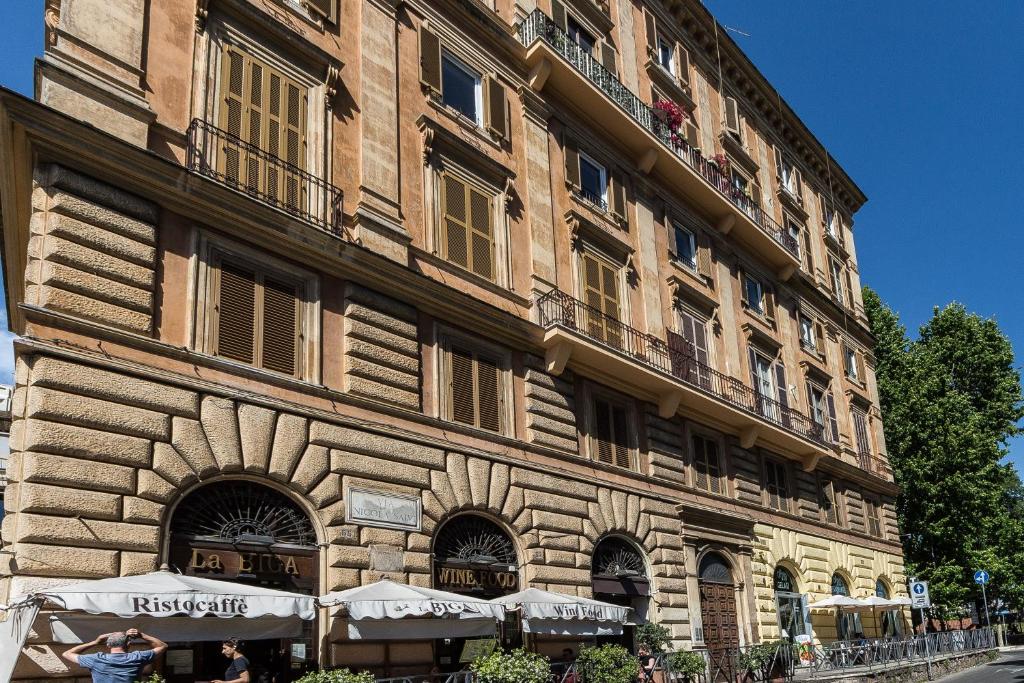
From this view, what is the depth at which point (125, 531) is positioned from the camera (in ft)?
35.6

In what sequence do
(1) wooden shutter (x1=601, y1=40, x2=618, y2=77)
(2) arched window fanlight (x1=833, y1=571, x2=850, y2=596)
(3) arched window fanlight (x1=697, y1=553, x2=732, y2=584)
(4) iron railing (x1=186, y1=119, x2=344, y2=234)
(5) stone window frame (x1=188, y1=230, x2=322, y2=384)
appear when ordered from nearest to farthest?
(5) stone window frame (x1=188, y1=230, x2=322, y2=384) → (4) iron railing (x1=186, y1=119, x2=344, y2=234) → (3) arched window fanlight (x1=697, y1=553, x2=732, y2=584) → (1) wooden shutter (x1=601, y1=40, x2=618, y2=77) → (2) arched window fanlight (x1=833, y1=571, x2=850, y2=596)

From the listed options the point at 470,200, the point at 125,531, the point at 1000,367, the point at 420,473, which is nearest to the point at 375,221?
the point at 470,200

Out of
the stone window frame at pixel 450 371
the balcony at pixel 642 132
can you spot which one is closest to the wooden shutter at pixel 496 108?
the balcony at pixel 642 132

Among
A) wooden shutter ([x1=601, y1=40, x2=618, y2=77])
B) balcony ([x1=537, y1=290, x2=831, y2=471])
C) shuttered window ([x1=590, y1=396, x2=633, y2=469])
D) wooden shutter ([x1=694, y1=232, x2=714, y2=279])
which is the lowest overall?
shuttered window ([x1=590, y1=396, x2=633, y2=469])

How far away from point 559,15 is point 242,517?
16.3m

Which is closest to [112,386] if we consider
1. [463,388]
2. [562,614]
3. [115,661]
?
[115,661]

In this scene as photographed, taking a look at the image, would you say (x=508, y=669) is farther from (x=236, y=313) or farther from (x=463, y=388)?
(x=236, y=313)

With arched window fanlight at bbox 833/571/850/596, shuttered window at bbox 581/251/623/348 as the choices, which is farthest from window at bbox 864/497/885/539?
shuttered window at bbox 581/251/623/348

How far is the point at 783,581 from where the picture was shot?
25.8 meters

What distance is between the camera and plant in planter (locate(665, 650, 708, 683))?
17.9 meters

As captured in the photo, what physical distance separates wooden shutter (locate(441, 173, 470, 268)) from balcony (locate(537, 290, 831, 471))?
2.19 meters

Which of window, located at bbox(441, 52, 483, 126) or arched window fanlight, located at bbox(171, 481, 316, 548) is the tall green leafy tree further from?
arched window fanlight, located at bbox(171, 481, 316, 548)

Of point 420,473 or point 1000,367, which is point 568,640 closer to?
point 420,473

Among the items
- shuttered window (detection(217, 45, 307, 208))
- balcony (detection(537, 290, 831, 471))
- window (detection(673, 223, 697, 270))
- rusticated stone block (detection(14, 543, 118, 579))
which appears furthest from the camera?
window (detection(673, 223, 697, 270))
